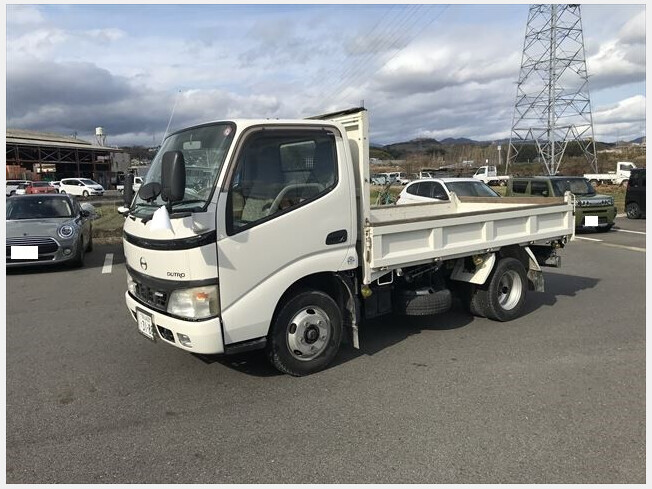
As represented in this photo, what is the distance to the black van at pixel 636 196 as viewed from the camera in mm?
18688

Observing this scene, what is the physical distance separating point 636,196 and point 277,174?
61.9ft

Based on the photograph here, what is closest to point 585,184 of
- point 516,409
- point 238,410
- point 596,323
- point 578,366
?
point 596,323

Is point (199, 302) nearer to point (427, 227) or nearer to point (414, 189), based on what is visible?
point (427, 227)

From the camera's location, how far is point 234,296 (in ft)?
13.0

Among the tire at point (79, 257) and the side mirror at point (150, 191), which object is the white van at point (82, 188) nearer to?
the tire at point (79, 257)

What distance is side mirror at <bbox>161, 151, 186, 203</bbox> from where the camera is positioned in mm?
3562

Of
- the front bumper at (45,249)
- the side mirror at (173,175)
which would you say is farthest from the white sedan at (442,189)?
the side mirror at (173,175)

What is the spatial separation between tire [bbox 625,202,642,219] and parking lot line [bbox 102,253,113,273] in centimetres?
1791

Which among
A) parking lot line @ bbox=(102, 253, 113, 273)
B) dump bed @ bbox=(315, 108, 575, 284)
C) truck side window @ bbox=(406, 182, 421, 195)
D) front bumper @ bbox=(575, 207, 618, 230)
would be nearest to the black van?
front bumper @ bbox=(575, 207, 618, 230)

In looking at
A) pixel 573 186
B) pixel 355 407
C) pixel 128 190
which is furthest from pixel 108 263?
pixel 573 186

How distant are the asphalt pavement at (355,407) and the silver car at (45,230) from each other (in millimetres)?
3855

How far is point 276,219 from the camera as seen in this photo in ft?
13.5

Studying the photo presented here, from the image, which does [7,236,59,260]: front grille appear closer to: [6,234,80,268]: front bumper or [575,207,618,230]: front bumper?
[6,234,80,268]: front bumper

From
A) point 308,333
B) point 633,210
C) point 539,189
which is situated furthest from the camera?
point 633,210
